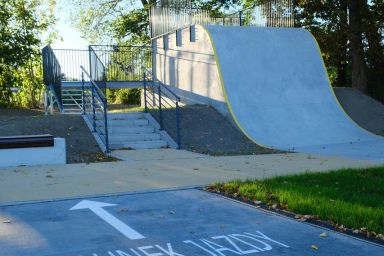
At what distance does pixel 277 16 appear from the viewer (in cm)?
2102

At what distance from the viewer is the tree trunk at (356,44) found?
2159 cm

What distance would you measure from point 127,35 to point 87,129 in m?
21.5

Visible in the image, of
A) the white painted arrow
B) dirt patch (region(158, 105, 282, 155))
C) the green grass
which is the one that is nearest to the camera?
the white painted arrow

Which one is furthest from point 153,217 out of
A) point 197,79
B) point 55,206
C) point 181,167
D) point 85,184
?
point 197,79

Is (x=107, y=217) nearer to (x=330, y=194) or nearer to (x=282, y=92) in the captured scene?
(x=330, y=194)

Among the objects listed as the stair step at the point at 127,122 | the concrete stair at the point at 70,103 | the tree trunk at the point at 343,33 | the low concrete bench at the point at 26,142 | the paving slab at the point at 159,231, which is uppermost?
the tree trunk at the point at 343,33

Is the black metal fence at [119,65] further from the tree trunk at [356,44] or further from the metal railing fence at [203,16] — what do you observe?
the tree trunk at [356,44]

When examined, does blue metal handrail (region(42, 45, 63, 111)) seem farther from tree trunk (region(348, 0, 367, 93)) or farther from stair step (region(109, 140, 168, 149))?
tree trunk (region(348, 0, 367, 93))

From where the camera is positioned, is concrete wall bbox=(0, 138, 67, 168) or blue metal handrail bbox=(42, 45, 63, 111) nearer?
concrete wall bbox=(0, 138, 67, 168)

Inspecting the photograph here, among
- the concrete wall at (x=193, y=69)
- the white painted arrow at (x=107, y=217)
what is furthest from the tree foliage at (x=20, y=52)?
the white painted arrow at (x=107, y=217)

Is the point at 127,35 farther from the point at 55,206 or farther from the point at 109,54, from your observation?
the point at 55,206

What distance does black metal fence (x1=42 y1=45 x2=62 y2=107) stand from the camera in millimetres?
16156

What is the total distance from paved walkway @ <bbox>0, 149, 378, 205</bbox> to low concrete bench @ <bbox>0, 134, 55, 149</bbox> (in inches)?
22.7

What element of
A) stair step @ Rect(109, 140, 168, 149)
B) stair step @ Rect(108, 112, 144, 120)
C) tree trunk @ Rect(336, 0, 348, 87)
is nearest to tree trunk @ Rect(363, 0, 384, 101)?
tree trunk @ Rect(336, 0, 348, 87)
